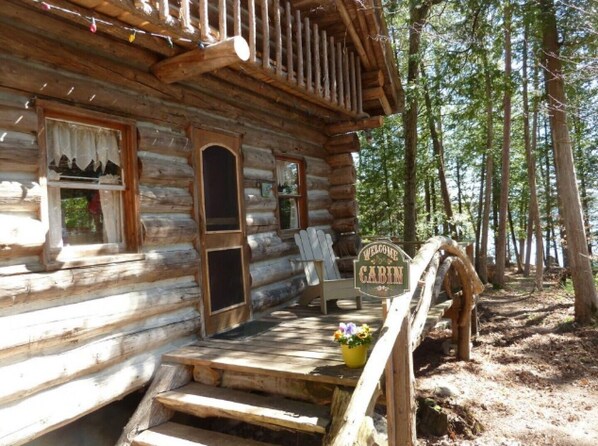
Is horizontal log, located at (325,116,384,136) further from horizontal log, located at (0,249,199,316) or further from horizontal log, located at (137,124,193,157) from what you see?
horizontal log, located at (0,249,199,316)

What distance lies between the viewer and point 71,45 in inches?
141

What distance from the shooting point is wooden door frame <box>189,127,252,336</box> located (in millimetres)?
4836

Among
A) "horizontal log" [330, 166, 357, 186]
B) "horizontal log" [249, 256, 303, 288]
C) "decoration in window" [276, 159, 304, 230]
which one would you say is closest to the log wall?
"horizontal log" [249, 256, 303, 288]

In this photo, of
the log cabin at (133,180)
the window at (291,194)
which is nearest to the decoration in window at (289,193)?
the window at (291,194)

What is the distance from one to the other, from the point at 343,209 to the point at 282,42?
322cm

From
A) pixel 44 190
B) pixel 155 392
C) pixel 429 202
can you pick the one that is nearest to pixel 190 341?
pixel 155 392

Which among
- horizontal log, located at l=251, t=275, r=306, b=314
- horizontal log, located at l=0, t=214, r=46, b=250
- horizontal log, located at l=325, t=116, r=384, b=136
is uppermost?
horizontal log, located at l=325, t=116, r=384, b=136

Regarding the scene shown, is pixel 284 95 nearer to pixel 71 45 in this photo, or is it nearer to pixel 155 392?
pixel 71 45

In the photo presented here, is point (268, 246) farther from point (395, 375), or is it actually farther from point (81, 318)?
point (395, 375)

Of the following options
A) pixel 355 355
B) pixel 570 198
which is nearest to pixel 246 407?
pixel 355 355

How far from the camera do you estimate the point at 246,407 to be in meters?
3.34

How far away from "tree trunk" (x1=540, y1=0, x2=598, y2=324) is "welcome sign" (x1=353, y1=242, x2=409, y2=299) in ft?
18.8

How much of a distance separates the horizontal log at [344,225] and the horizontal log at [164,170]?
373 centimetres

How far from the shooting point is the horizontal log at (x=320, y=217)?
7.38 metres
